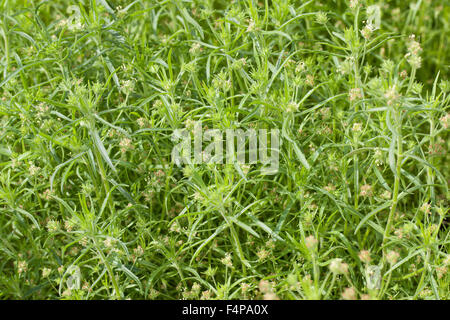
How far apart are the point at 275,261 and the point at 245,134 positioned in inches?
24.1

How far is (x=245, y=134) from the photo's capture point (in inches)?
86.0

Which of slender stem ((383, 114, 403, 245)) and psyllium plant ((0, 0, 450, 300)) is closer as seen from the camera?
slender stem ((383, 114, 403, 245))

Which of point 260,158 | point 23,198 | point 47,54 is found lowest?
point 23,198

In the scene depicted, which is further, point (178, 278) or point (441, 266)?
point (178, 278)

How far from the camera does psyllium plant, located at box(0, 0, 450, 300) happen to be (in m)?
1.99

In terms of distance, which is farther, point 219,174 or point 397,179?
point 219,174

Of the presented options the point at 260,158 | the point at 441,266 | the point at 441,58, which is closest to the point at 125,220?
the point at 260,158

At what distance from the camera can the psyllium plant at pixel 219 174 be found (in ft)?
6.54

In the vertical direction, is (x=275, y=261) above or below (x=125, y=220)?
below

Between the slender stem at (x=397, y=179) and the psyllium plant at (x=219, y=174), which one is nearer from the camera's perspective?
the slender stem at (x=397, y=179)

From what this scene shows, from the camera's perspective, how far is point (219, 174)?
200cm

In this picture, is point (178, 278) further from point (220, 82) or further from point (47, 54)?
point (47, 54)
